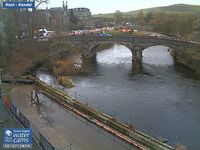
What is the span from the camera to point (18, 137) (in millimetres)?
24031

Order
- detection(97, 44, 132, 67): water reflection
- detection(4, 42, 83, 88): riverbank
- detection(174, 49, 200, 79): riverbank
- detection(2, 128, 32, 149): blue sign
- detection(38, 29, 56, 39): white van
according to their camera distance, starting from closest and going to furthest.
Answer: detection(2, 128, 32, 149): blue sign < detection(4, 42, 83, 88): riverbank < detection(174, 49, 200, 79): riverbank < detection(97, 44, 132, 67): water reflection < detection(38, 29, 56, 39): white van

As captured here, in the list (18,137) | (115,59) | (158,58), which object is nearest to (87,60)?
(115,59)

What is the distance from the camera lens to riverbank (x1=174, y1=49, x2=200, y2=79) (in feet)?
228

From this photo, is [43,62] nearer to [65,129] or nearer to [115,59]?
[115,59]

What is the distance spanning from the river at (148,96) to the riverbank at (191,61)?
196 centimetres

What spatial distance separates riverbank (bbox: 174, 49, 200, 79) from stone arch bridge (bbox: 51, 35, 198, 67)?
1.14 meters

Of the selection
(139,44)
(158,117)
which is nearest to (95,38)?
(139,44)

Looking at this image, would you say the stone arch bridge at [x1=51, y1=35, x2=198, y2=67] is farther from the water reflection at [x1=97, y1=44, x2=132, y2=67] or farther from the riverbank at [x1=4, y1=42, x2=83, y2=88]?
the riverbank at [x1=4, y1=42, x2=83, y2=88]

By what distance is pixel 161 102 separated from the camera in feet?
163

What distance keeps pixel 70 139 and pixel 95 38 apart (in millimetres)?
56958

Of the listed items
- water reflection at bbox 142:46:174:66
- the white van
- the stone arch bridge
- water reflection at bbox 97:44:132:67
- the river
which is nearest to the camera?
the river

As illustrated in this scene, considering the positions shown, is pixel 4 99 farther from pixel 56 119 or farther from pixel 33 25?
pixel 33 25

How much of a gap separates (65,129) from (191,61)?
43.7 meters

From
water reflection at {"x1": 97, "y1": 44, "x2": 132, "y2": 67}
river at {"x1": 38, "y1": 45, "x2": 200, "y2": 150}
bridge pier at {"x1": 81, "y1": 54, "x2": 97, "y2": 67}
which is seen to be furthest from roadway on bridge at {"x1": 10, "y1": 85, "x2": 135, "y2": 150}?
water reflection at {"x1": 97, "y1": 44, "x2": 132, "y2": 67}
